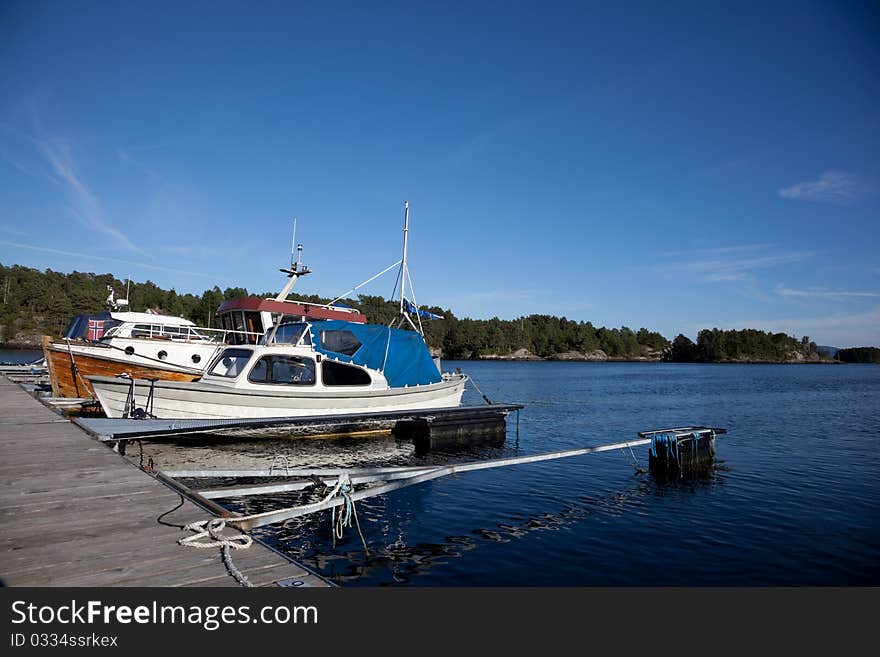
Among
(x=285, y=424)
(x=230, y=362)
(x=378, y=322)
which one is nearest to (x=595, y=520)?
(x=285, y=424)

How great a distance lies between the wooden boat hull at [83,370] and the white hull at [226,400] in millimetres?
1219

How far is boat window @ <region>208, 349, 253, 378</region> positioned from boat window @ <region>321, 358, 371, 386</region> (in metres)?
2.47

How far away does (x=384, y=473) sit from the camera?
10391mm

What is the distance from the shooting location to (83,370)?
742 inches

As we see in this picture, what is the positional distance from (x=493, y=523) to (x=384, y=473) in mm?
2622

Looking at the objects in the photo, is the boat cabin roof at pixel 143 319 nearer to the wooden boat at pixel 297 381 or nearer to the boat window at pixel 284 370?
the wooden boat at pixel 297 381

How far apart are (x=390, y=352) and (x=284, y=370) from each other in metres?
3.96

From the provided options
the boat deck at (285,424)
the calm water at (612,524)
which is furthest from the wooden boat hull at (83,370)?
the calm water at (612,524)

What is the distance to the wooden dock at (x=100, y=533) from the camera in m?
4.77

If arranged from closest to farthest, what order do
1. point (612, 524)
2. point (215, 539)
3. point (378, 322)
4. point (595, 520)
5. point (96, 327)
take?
point (215, 539) → point (612, 524) → point (595, 520) → point (96, 327) → point (378, 322)

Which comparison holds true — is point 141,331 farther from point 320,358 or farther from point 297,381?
point 320,358

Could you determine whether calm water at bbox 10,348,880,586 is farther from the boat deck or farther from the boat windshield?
the boat windshield
